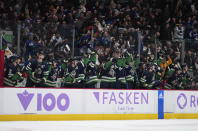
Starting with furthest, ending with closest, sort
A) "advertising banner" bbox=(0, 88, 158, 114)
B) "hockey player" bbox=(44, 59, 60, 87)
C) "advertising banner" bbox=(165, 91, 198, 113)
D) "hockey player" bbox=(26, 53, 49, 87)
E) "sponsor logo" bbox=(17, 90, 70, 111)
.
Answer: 1. "hockey player" bbox=(44, 59, 60, 87)
2. "hockey player" bbox=(26, 53, 49, 87)
3. "advertising banner" bbox=(165, 91, 198, 113)
4. "sponsor logo" bbox=(17, 90, 70, 111)
5. "advertising banner" bbox=(0, 88, 158, 114)

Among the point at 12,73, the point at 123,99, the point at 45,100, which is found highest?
the point at 12,73

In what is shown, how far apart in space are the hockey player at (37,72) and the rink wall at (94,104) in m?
1.89

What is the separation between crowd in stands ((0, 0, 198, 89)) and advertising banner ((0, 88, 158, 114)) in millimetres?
1456

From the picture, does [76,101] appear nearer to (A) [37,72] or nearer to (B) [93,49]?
(A) [37,72]

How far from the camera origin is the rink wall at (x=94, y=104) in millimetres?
12797

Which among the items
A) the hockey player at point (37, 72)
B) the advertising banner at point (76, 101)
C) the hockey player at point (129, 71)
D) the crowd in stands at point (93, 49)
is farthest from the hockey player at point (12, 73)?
the hockey player at point (129, 71)

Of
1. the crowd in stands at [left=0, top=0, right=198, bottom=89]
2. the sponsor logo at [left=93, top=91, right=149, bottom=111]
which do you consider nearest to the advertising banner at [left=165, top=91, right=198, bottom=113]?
the sponsor logo at [left=93, top=91, right=149, bottom=111]

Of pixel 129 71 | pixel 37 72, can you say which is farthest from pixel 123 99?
pixel 37 72

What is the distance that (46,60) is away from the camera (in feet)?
51.1

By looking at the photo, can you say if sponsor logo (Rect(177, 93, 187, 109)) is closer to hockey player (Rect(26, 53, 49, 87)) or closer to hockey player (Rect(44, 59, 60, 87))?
hockey player (Rect(44, 59, 60, 87))

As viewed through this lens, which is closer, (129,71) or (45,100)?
(45,100)

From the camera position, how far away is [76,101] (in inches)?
536

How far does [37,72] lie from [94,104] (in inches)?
93.4

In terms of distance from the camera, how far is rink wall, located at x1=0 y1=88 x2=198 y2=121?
12797 mm
